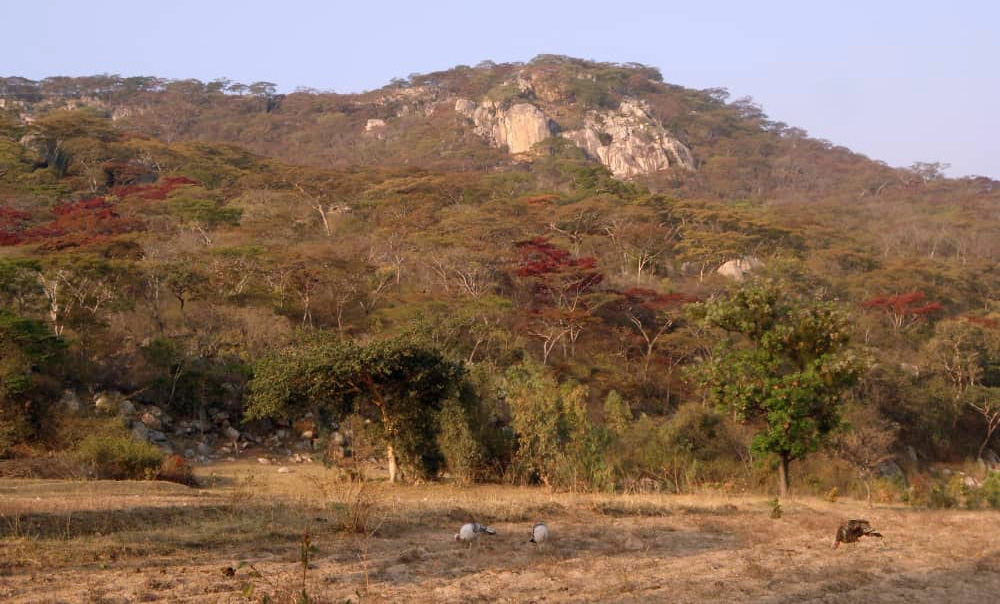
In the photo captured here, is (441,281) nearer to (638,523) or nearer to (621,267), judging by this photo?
(621,267)

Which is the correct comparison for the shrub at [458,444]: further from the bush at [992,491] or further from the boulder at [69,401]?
the boulder at [69,401]

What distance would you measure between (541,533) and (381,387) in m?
6.09

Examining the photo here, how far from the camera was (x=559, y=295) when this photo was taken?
28812mm

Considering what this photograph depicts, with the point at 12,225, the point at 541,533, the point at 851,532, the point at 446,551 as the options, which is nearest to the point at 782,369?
the point at 851,532

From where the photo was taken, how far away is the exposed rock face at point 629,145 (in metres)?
78.2

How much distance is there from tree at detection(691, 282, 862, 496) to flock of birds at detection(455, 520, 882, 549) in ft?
12.2

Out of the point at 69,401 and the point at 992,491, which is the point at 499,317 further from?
the point at 992,491

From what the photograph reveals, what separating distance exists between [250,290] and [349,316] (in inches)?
116

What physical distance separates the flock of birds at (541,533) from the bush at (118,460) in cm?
603

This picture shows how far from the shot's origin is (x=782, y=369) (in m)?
13.4

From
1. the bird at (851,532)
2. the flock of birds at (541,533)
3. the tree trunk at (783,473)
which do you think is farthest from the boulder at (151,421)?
the bird at (851,532)

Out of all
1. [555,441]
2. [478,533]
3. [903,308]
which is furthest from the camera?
[903,308]

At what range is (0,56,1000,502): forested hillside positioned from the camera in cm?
1345

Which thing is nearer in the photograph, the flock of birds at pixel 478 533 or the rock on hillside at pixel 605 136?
the flock of birds at pixel 478 533
